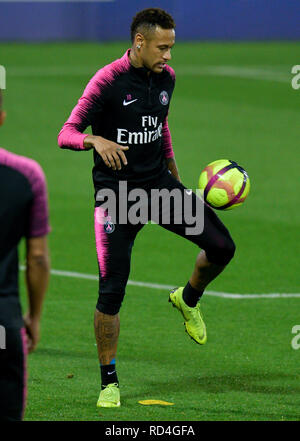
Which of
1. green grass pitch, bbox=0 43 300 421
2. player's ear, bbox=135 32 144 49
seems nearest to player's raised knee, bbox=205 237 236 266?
green grass pitch, bbox=0 43 300 421

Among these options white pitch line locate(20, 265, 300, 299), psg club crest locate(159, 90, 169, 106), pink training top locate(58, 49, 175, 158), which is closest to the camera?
pink training top locate(58, 49, 175, 158)

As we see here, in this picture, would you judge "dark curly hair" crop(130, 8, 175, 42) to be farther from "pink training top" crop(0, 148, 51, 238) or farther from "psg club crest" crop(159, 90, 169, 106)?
"pink training top" crop(0, 148, 51, 238)

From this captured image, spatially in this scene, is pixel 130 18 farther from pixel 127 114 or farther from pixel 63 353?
pixel 127 114

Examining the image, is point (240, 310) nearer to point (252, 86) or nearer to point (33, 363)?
point (33, 363)

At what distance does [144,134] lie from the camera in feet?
25.6

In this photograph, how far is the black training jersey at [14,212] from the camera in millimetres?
4832

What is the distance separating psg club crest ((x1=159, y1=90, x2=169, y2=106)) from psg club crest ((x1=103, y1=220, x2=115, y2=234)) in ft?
3.54

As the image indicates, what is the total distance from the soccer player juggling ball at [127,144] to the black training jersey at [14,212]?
2326 mm

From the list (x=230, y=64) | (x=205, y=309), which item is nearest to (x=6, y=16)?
(x=230, y=64)

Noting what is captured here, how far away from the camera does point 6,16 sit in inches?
1563

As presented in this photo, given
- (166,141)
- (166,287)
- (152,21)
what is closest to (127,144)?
(166,141)

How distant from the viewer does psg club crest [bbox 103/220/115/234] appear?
7.59m

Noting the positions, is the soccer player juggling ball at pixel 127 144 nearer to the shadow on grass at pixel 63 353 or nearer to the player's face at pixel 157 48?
the player's face at pixel 157 48

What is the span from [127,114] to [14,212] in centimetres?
302
